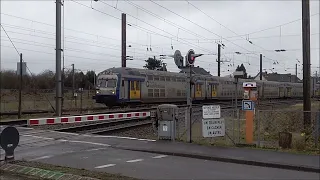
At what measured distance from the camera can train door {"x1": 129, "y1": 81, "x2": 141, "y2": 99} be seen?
31781 mm

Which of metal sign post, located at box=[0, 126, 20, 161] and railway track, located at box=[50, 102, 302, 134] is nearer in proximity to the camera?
metal sign post, located at box=[0, 126, 20, 161]

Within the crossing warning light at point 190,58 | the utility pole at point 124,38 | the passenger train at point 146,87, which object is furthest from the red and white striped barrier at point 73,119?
the utility pole at point 124,38

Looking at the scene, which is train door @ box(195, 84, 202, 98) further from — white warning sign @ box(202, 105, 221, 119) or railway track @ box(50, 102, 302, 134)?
white warning sign @ box(202, 105, 221, 119)

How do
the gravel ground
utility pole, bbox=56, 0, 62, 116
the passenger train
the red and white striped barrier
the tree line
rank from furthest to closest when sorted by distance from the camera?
the passenger train < utility pole, bbox=56, 0, 62, 116 < the red and white striped barrier < the tree line < the gravel ground

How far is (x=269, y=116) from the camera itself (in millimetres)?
16812

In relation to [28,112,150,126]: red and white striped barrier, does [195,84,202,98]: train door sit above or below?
above

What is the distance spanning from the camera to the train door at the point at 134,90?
31.8 metres

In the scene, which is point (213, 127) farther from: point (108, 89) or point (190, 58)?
point (108, 89)

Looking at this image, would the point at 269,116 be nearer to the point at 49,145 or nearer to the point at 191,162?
the point at 191,162

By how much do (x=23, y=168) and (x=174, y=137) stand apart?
22.8ft

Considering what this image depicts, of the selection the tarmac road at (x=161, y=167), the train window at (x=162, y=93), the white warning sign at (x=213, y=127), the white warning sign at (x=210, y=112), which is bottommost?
the tarmac road at (x=161, y=167)

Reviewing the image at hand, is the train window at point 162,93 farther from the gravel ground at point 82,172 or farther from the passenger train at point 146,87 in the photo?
the gravel ground at point 82,172

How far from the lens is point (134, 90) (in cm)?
3212

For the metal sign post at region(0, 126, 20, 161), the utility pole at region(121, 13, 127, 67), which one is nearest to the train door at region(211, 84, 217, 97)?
the utility pole at region(121, 13, 127, 67)
